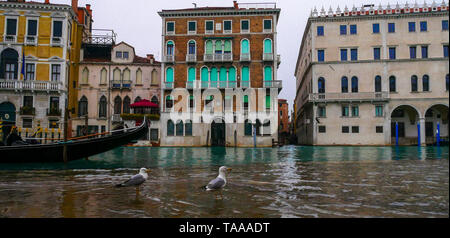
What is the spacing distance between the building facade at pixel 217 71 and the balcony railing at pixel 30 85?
365 inches

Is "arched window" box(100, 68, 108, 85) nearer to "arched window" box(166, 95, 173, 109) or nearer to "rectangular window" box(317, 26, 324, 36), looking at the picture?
"arched window" box(166, 95, 173, 109)

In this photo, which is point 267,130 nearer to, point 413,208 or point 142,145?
point 142,145

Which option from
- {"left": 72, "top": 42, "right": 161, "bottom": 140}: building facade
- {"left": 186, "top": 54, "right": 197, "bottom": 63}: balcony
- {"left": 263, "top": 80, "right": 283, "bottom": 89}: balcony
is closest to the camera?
{"left": 263, "top": 80, "right": 283, "bottom": 89}: balcony

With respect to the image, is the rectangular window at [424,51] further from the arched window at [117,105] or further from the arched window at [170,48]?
the arched window at [117,105]

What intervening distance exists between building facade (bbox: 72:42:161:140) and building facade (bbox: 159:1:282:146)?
205cm

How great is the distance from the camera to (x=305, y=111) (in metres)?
36.4

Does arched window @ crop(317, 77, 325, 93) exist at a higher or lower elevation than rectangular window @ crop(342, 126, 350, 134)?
higher

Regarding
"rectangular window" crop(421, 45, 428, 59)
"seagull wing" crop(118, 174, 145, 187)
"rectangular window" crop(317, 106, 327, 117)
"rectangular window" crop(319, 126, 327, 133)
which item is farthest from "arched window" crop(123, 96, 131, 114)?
"rectangular window" crop(421, 45, 428, 59)

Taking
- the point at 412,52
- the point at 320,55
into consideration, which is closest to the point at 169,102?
the point at 320,55

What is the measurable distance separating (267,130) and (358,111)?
938 centimetres

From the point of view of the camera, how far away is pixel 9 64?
27.0m

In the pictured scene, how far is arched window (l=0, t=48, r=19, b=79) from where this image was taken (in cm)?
2675

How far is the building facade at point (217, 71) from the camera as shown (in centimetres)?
2859

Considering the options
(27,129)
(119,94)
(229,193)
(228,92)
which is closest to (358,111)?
(228,92)
